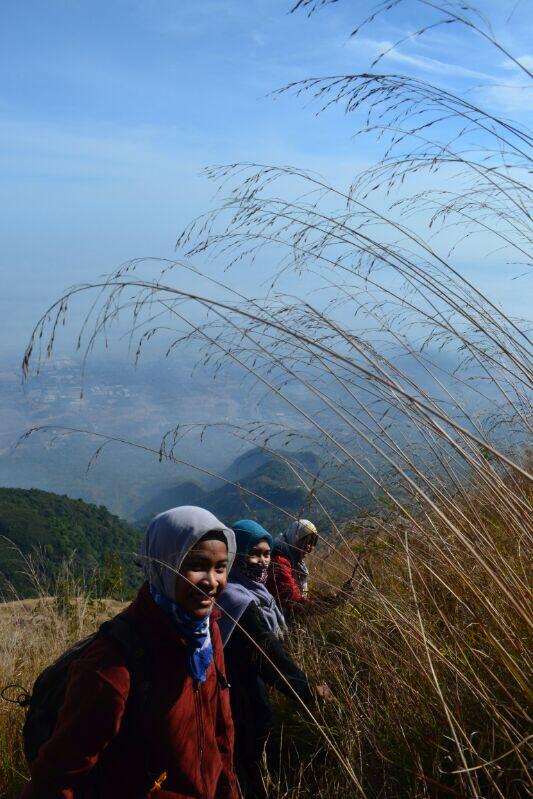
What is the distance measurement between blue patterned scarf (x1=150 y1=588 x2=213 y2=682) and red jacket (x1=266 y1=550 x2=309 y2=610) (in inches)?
53.4

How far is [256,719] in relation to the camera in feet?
7.02

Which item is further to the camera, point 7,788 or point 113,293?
point 7,788

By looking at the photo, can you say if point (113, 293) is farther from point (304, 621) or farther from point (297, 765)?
point (304, 621)

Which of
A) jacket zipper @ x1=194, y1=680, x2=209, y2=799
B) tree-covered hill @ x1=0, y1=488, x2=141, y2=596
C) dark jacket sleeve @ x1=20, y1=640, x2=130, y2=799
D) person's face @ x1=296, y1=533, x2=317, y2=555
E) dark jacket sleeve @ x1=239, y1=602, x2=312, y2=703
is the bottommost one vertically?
tree-covered hill @ x1=0, y1=488, x2=141, y2=596

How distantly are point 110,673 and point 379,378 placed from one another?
2.69 ft

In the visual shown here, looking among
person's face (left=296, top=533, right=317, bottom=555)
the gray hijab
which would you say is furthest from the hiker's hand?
person's face (left=296, top=533, right=317, bottom=555)

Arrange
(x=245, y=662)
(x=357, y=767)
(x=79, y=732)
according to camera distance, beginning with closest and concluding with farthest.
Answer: (x=79, y=732)
(x=357, y=767)
(x=245, y=662)

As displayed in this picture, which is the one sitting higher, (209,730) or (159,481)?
(209,730)

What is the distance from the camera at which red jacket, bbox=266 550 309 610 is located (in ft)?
10.1

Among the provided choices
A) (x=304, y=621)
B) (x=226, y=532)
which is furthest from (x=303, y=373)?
(x=304, y=621)

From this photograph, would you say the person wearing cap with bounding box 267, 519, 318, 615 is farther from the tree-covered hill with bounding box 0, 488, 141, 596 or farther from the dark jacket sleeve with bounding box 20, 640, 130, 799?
the tree-covered hill with bounding box 0, 488, 141, 596

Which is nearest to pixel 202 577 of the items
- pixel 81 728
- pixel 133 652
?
pixel 133 652

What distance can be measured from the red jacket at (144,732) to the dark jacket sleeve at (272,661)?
1.29 feet

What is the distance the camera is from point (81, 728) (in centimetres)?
137
